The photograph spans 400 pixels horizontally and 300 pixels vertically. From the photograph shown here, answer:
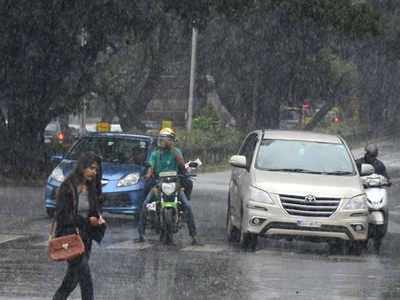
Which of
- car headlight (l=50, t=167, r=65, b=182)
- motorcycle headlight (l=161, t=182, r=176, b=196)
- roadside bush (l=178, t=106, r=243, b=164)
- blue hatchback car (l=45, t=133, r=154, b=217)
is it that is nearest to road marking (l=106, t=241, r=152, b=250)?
motorcycle headlight (l=161, t=182, r=176, b=196)

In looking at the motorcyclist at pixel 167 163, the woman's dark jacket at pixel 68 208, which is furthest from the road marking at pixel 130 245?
the woman's dark jacket at pixel 68 208

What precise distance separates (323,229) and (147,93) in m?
38.2

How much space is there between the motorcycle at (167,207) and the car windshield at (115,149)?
3.52m

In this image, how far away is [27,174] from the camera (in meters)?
32.1

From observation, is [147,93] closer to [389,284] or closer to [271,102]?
[271,102]

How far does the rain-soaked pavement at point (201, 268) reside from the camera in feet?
43.0

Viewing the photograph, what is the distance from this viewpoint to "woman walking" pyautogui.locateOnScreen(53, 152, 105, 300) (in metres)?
10.8

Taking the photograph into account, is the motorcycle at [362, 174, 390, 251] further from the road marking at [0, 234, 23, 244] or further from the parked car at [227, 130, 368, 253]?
the road marking at [0, 234, 23, 244]

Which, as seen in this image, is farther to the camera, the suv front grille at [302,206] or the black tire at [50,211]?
the black tire at [50,211]

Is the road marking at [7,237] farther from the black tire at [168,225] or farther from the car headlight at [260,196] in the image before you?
the car headlight at [260,196]

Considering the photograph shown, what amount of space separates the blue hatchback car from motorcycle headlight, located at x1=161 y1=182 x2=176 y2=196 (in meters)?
2.01

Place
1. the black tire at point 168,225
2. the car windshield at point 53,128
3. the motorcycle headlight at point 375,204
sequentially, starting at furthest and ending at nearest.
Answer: the car windshield at point 53,128 < the motorcycle headlight at point 375,204 < the black tire at point 168,225

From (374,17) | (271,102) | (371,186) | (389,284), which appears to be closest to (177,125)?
(271,102)

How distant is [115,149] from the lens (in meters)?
22.8
